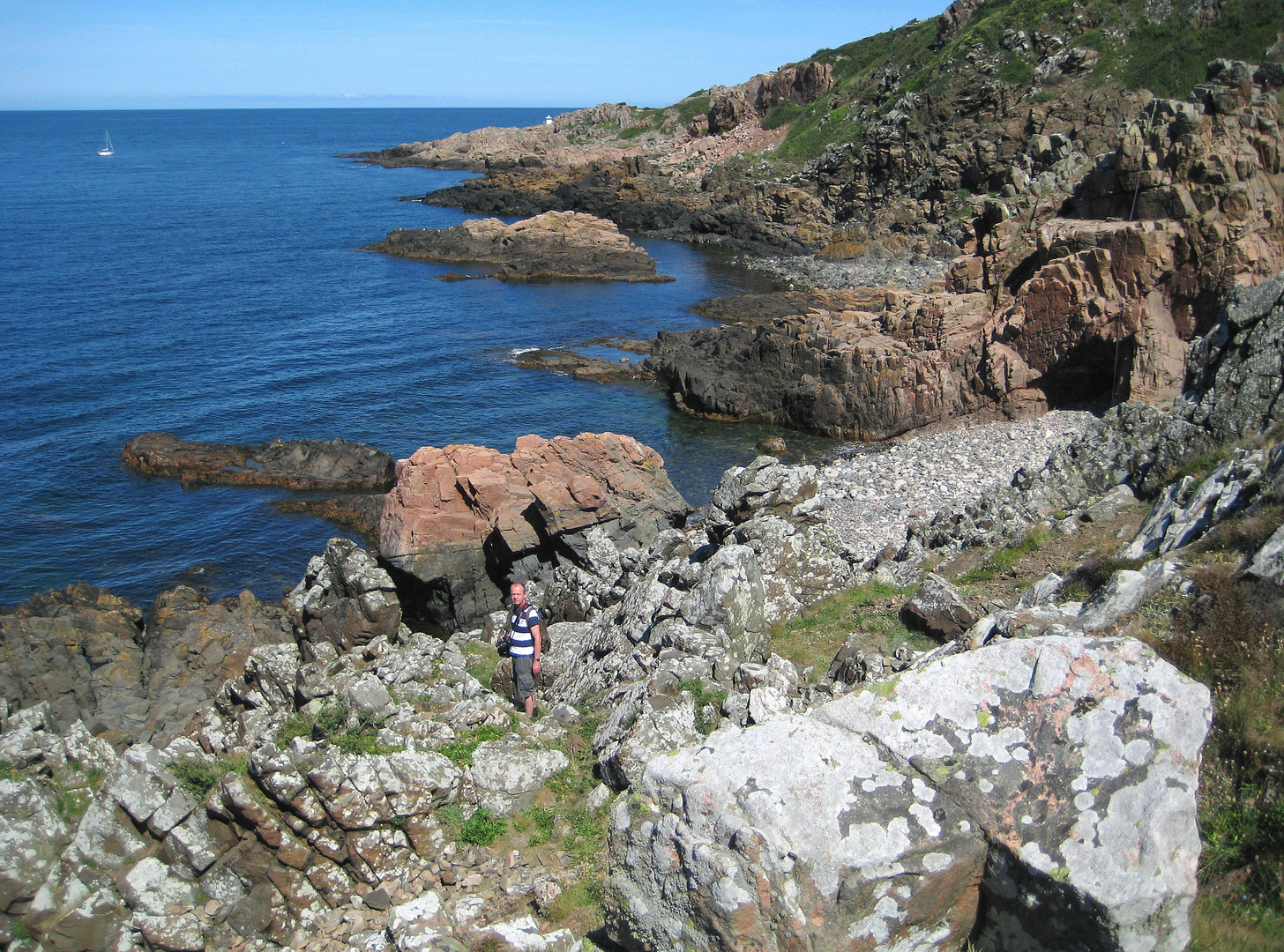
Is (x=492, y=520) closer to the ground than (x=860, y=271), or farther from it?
closer to the ground

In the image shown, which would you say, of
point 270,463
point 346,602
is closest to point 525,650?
point 346,602

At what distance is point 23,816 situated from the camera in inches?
337

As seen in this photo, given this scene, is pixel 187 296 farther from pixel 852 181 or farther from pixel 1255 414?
pixel 1255 414

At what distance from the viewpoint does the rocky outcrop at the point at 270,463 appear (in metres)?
34.5

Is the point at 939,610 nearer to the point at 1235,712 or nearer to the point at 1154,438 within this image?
the point at 1235,712

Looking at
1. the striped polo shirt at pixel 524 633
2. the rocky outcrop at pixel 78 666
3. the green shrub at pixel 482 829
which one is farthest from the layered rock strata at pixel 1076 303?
the rocky outcrop at pixel 78 666

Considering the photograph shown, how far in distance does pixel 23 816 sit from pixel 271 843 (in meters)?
2.45

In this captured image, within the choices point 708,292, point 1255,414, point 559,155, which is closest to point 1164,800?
point 1255,414

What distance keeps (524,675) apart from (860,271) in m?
56.4

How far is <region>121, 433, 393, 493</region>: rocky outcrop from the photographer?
34500 millimetres

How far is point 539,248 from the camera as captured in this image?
251 feet

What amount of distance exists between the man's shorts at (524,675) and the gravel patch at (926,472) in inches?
398

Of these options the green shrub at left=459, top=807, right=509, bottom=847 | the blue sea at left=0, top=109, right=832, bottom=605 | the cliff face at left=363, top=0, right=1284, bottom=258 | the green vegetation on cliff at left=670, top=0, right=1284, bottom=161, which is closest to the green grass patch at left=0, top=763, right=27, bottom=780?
the green shrub at left=459, top=807, right=509, bottom=847

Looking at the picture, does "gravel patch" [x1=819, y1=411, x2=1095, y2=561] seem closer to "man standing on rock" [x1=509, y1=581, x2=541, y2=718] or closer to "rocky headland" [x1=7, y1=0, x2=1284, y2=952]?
"rocky headland" [x1=7, y1=0, x2=1284, y2=952]
